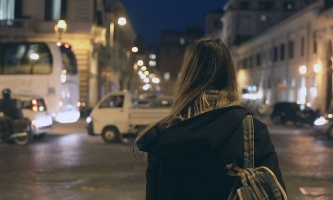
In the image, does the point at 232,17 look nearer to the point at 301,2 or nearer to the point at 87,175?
the point at 301,2

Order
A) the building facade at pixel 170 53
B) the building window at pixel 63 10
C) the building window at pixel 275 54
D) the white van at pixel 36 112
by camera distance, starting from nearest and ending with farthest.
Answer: the white van at pixel 36 112 → the building window at pixel 63 10 → the building window at pixel 275 54 → the building facade at pixel 170 53

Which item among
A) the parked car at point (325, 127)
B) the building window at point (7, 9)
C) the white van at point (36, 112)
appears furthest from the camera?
the building window at point (7, 9)

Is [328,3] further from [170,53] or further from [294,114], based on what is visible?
[170,53]

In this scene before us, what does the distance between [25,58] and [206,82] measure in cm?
2438

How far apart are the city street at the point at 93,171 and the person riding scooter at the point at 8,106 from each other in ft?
3.43

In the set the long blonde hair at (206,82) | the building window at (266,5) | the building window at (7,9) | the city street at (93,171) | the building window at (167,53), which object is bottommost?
the city street at (93,171)

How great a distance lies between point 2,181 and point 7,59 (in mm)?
16066

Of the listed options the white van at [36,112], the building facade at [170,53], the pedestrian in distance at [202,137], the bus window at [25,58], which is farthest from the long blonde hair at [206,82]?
the building facade at [170,53]

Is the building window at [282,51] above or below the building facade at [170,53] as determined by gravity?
below

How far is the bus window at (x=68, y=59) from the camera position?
2564cm

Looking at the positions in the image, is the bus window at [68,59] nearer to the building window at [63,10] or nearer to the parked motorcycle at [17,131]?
the parked motorcycle at [17,131]

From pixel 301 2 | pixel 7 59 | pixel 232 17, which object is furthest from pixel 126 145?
pixel 301 2

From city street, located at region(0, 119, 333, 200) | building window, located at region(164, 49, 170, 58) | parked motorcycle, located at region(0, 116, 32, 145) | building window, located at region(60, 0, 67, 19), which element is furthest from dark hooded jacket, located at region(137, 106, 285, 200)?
building window, located at region(164, 49, 170, 58)

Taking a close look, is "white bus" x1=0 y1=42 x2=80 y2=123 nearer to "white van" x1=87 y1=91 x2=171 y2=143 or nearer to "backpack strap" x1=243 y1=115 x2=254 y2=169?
"white van" x1=87 y1=91 x2=171 y2=143
